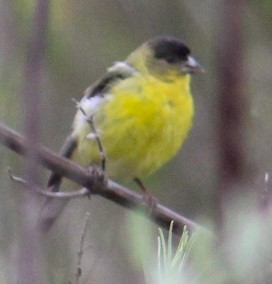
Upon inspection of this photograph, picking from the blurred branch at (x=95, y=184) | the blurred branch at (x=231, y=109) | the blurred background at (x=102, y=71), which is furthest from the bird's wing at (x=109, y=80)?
the blurred branch at (x=231, y=109)

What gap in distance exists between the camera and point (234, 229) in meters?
1.73

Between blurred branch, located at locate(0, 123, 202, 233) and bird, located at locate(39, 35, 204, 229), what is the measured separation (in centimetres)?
94

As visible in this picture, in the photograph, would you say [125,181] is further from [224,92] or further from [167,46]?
[224,92]

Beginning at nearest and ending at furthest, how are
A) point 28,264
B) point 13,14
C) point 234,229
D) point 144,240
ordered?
1. point 28,264
2. point 234,229
3. point 144,240
4. point 13,14

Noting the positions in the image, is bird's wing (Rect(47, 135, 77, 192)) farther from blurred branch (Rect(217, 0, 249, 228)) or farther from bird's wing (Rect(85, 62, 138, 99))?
blurred branch (Rect(217, 0, 249, 228))

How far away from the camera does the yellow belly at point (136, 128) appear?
4883mm

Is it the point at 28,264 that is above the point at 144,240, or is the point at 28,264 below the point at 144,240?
above

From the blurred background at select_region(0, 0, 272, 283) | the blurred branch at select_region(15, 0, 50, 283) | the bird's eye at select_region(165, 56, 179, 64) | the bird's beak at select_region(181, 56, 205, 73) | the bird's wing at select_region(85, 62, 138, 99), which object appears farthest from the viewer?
the bird's eye at select_region(165, 56, 179, 64)

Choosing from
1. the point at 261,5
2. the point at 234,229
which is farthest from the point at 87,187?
the point at 234,229

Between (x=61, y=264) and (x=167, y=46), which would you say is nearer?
(x=61, y=264)

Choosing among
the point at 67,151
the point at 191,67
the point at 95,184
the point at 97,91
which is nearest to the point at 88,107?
the point at 97,91

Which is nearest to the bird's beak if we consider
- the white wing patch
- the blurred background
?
the blurred background

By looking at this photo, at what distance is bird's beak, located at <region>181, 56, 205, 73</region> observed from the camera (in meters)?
Answer: 5.31

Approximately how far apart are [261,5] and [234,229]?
1462 mm
